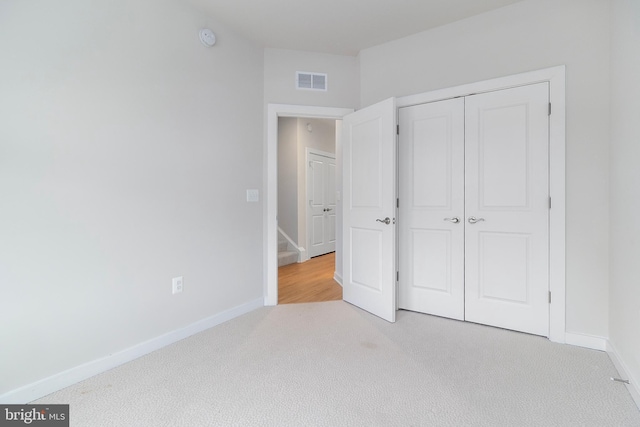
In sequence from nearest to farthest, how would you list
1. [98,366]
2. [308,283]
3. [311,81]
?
[98,366] < [311,81] < [308,283]

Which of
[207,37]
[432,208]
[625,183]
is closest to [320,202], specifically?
[432,208]

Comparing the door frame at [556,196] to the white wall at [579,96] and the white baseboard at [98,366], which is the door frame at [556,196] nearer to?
the white wall at [579,96]

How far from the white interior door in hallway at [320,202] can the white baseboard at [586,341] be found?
3911 mm

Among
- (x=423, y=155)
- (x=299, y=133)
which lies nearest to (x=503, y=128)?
(x=423, y=155)

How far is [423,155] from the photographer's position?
104 inches

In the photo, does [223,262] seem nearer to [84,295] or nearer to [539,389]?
[84,295]

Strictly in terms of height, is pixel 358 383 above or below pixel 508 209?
below

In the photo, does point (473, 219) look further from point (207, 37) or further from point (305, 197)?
point (305, 197)

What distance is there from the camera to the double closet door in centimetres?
222

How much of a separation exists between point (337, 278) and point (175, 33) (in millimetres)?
3009

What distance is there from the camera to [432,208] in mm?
2619

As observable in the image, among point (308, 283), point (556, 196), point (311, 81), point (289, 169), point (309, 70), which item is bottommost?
point (308, 283)

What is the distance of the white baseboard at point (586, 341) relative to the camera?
201 centimetres

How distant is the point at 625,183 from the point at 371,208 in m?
1.64
